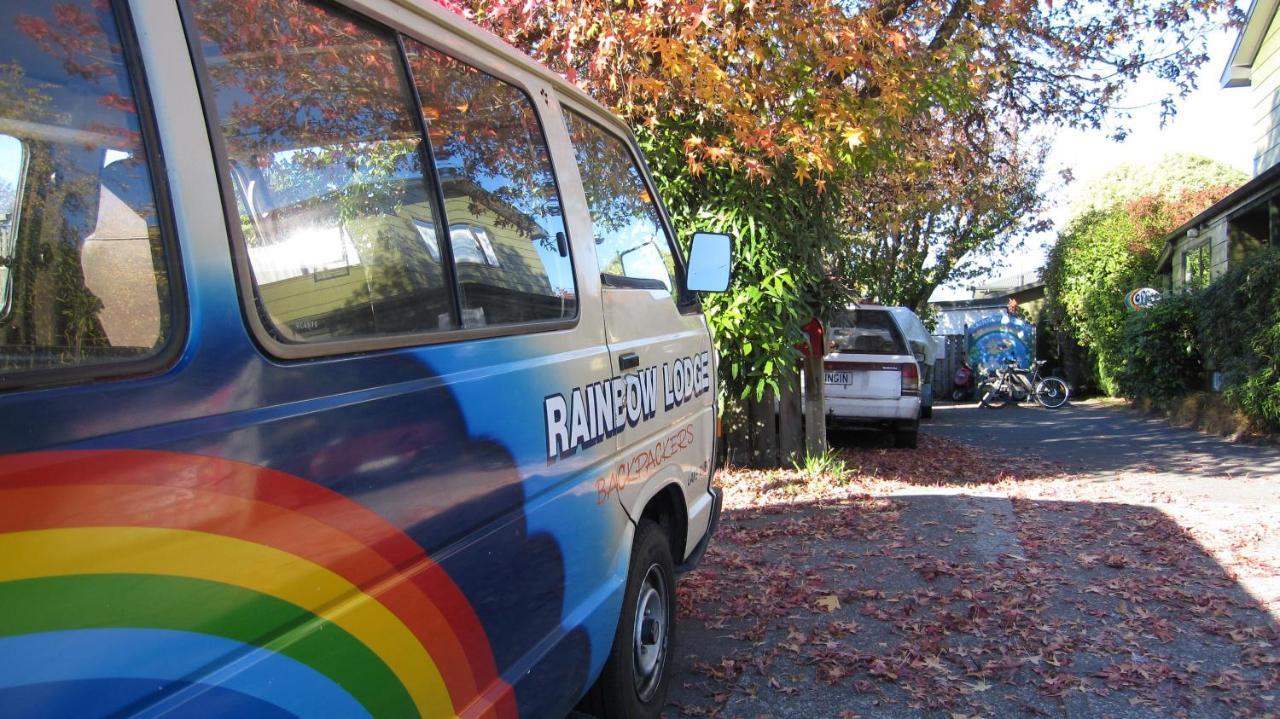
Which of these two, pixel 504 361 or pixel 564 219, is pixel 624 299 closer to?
pixel 564 219

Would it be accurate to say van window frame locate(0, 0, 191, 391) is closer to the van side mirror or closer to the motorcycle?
the van side mirror

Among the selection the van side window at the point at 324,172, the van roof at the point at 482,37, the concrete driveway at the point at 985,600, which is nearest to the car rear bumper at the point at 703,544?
the concrete driveway at the point at 985,600

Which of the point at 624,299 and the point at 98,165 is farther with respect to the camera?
the point at 624,299

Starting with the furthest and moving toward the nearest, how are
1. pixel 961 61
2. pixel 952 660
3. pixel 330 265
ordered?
1. pixel 961 61
2. pixel 952 660
3. pixel 330 265

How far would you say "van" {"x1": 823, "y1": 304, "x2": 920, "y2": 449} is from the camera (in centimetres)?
1070

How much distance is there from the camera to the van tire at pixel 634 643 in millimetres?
3035

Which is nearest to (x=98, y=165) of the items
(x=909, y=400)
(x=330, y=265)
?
(x=330, y=265)

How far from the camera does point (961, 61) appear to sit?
23.9 ft

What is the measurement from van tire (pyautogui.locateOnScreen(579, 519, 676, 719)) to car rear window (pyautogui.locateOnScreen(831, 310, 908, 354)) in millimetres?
7679

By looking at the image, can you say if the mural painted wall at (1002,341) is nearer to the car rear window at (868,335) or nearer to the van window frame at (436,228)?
the car rear window at (868,335)

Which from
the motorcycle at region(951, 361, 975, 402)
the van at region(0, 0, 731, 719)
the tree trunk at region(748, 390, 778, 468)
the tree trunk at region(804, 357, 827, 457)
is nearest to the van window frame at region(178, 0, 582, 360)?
the van at region(0, 0, 731, 719)

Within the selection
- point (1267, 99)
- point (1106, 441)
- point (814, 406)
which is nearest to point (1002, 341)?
point (1267, 99)

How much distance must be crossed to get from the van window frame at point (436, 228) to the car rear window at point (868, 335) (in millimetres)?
8590

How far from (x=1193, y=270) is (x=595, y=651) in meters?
18.2
